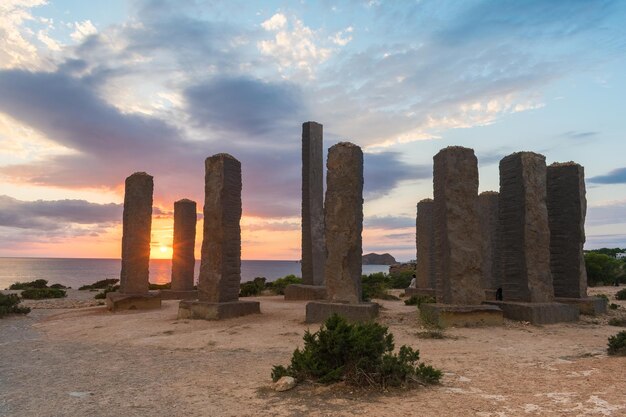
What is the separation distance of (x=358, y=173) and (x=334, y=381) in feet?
21.6

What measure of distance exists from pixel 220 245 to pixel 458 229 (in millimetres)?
5869

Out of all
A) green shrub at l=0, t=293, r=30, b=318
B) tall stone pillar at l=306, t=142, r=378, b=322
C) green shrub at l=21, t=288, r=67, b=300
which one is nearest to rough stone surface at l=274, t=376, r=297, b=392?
tall stone pillar at l=306, t=142, r=378, b=322

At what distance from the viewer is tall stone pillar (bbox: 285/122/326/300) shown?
16469 mm

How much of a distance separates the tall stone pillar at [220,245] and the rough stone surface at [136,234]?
3.32 meters

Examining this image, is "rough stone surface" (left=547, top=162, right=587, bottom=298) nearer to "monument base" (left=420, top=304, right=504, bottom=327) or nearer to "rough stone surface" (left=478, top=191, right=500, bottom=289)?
"rough stone surface" (left=478, top=191, right=500, bottom=289)

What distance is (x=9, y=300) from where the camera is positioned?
1415cm

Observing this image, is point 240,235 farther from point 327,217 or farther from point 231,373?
point 231,373

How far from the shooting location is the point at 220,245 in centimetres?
1209

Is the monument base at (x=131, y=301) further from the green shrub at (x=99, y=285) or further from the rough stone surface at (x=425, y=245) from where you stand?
the green shrub at (x=99, y=285)

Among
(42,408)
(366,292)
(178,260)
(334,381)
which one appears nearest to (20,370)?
(42,408)

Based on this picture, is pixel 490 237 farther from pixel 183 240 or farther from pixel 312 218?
pixel 183 240

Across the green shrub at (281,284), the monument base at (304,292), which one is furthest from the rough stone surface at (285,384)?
the green shrub at (281,284)

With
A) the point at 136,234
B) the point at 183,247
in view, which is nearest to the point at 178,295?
the point at 183,247

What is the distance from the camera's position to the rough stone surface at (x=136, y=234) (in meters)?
14.6
